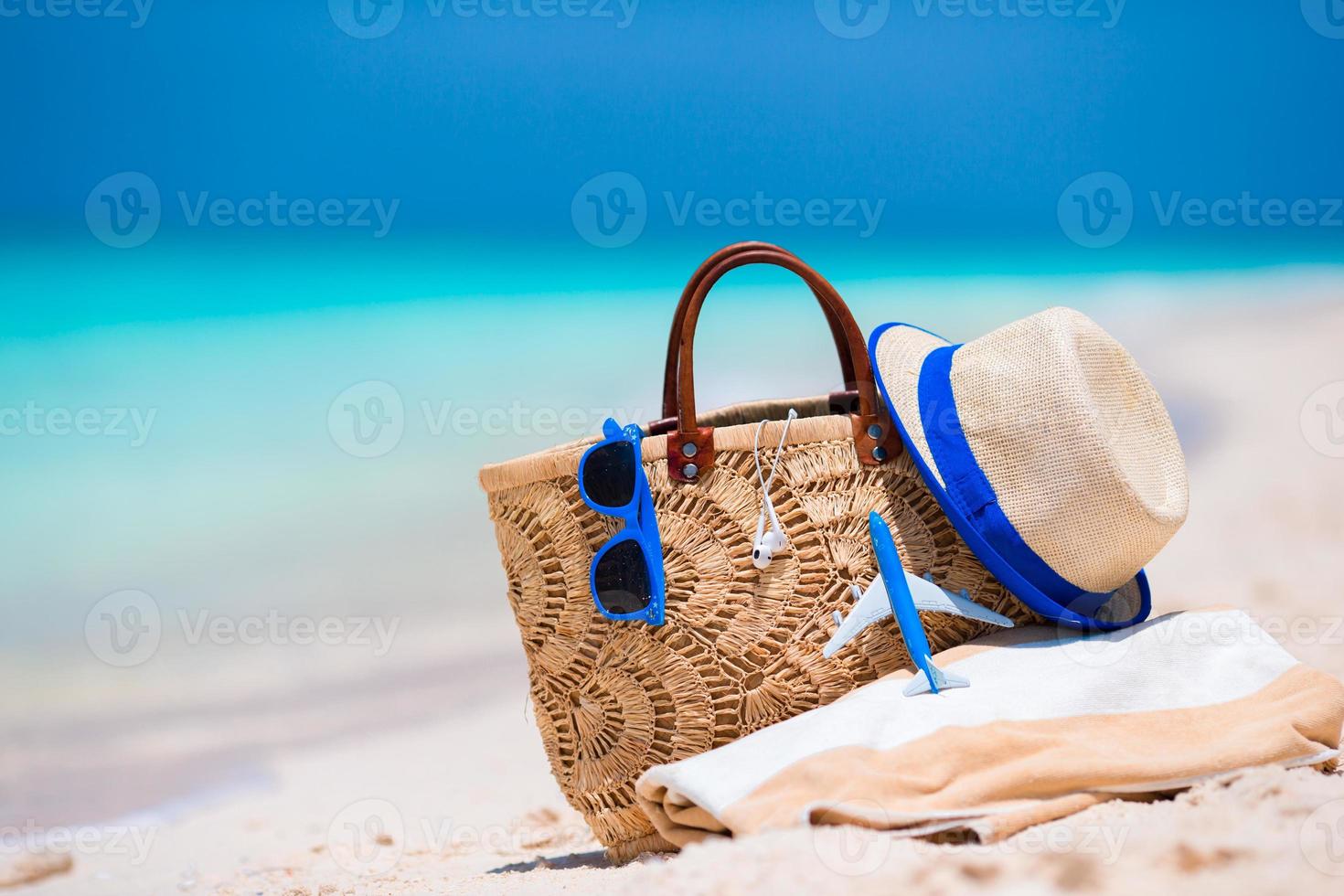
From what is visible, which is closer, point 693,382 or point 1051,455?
point 1051,455

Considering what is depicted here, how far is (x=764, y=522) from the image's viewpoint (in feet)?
5.05

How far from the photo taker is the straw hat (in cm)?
149

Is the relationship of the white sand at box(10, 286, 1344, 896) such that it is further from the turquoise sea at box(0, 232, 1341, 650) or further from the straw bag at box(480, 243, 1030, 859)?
the turquoise sea at box(0, 232, 1341, 650)

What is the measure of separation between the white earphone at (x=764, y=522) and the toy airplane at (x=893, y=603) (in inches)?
5.5

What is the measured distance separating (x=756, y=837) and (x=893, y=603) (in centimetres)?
47

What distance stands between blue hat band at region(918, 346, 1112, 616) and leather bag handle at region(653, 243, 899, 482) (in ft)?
0.23

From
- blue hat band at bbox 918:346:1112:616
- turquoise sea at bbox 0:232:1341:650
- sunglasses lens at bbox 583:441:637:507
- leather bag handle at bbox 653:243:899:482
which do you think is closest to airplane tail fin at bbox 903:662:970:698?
blue hat band at bbox 918:346:1112:616

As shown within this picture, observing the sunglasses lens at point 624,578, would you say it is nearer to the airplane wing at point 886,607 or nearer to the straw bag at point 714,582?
the straw bag at point 714,582

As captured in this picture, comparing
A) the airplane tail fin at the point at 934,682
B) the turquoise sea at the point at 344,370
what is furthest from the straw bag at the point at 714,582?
the turquoise sea at the point at 344,370

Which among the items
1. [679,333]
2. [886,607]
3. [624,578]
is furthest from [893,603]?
[679,333]

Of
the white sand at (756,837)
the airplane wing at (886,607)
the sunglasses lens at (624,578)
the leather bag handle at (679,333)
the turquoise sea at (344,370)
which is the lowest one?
the white sand at (756,837)

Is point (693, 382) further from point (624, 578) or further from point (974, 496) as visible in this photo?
point (974, 496)

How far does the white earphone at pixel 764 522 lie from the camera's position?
1.52 meters

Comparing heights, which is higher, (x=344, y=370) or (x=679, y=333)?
(x=344, y=370)
